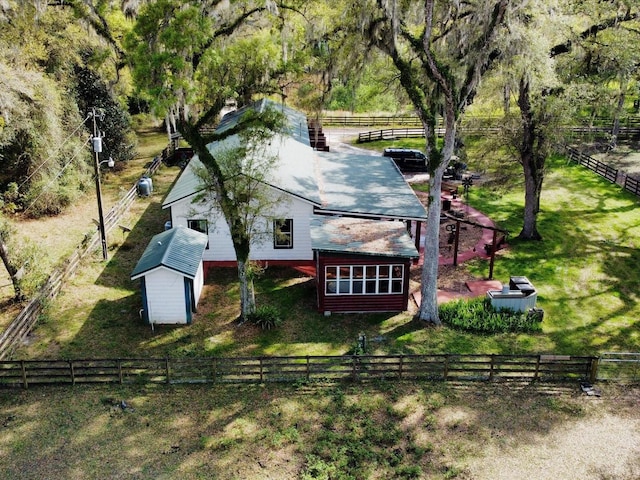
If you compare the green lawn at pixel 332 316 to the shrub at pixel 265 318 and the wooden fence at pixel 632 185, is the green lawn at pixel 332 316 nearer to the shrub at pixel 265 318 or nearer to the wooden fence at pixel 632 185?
the shrub at pixel 265 318

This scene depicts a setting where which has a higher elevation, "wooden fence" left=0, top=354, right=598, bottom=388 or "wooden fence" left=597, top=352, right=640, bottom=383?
"wooden fence" left=0, top=354, right=598, bottom=388

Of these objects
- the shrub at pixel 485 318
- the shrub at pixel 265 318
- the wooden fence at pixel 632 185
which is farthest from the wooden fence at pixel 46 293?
the wooden fence at pixel 632 185

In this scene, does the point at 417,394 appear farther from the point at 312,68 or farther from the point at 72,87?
the point at 72,87

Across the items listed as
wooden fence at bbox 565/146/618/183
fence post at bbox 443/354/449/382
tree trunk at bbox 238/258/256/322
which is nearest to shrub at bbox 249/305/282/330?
tree trunk at bbox 238/258/256/322

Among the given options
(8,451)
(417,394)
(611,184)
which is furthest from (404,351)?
(611,184)

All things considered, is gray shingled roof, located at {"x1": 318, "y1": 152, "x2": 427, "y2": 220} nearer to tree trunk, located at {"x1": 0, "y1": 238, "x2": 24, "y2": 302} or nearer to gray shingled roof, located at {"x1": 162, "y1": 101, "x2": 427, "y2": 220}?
gray shingled roof, located at {"x1": 162, "y1": 101, "x2": 427, "y2": 220}

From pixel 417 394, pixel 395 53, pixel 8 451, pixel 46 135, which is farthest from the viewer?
pixel 46 135
